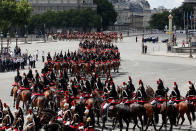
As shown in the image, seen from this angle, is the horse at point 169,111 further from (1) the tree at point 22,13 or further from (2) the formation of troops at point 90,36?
(1) the tree at point 22,13

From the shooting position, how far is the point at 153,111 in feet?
70.4

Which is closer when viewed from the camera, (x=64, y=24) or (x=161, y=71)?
(x=161, y=71)

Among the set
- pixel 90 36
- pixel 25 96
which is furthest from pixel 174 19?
pixel 25 96

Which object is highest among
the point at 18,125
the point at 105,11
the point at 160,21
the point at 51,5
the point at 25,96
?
the point at 51,5

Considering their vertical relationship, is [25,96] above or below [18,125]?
below

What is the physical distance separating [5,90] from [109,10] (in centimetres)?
14498

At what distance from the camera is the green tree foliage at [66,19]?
14162 centimetres

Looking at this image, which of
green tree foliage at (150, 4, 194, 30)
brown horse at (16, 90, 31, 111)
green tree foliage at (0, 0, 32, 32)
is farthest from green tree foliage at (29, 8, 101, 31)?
brown horse at (16, 90, 31, 111)

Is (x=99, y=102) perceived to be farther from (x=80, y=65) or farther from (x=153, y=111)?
(x=80, y=65)

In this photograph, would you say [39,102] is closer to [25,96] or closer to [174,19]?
[25,96]

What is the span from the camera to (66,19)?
142m

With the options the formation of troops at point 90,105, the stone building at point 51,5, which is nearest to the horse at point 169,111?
the formation of troops at point 90,105

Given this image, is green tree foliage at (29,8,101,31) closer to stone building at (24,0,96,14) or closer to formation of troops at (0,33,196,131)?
stone building at (24,0,96,14)

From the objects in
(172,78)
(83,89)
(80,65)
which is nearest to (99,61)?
(80,65)
